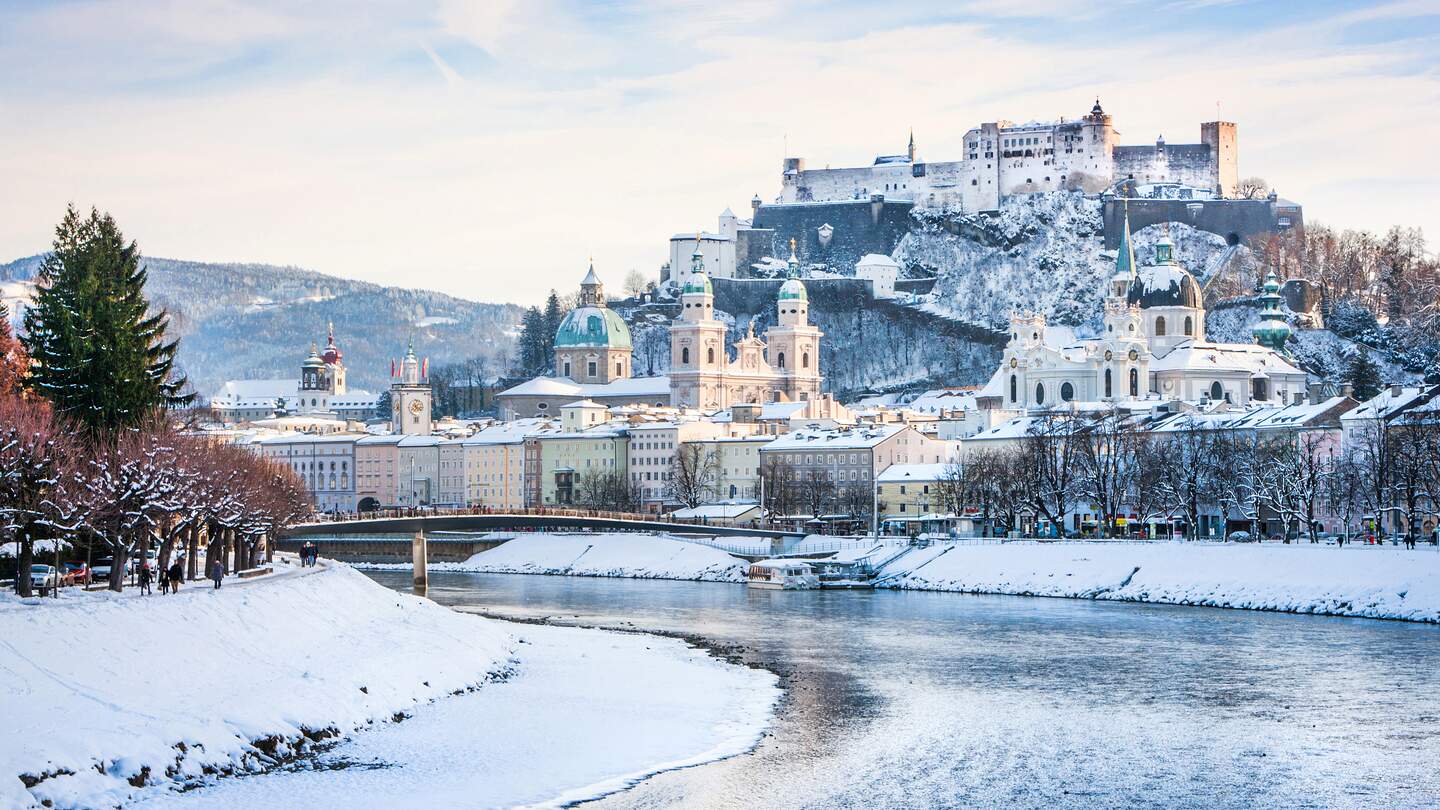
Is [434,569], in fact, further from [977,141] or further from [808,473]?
[977,141]

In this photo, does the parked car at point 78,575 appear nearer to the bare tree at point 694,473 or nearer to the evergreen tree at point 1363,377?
the bare tree at point 694,473

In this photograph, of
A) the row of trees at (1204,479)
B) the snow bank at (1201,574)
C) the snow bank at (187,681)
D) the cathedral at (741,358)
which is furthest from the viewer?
the cathedral at (741,358)

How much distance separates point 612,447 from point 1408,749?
93830 millimetres

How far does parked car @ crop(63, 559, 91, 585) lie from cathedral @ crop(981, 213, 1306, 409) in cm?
7932

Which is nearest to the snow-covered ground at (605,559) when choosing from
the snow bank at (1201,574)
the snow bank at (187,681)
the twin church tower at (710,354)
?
the snow bank at (1201,574)

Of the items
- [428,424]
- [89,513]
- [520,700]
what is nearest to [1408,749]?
[520,700]

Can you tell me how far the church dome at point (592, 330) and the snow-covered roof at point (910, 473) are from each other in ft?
184

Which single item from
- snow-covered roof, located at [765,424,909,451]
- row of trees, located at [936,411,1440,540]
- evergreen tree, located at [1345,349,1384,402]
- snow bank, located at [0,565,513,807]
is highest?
evergreen tree, located at [1345,349,1384,402]

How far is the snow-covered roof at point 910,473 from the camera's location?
99562 mm

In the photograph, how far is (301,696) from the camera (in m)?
30.5

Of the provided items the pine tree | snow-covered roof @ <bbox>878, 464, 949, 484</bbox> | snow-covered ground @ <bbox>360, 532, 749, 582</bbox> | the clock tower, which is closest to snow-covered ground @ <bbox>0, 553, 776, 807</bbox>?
the pine tree

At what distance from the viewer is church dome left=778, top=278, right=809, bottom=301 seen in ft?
494

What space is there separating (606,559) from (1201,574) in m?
30.2

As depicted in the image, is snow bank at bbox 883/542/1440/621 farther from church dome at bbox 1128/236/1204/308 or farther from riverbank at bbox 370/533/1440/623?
church dome at bbox 1128/236/1204/308
